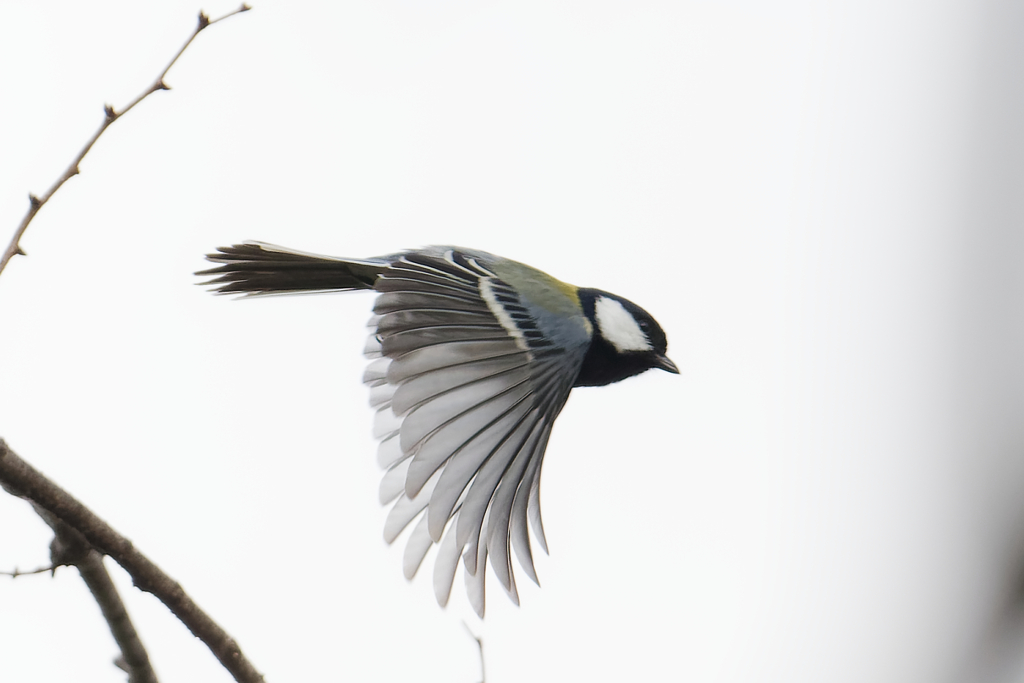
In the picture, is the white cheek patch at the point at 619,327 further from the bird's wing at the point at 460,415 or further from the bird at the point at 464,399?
the bird's wing at the point at 460,415

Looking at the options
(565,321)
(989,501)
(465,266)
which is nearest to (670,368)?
(565,321)

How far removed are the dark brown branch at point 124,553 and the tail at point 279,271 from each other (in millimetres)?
1042

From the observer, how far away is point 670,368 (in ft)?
8.37

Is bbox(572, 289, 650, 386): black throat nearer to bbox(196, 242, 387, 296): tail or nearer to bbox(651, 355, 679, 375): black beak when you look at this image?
bbox(651, 355, 679, 375): black beak

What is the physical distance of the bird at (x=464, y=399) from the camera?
68.2 inches

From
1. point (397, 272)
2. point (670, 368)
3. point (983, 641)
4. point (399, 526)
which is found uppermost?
point (397, 272)

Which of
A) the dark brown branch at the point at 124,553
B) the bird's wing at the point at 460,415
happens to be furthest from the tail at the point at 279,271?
the dark brown branch at the point at 124,553

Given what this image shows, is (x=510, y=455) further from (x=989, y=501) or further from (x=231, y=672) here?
(x=989, y=501)

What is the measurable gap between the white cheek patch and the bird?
7.5 inches

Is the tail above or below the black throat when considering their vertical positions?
above

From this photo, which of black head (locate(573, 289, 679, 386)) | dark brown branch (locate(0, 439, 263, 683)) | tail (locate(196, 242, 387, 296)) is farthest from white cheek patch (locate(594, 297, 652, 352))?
dark brown branch (locate(0, 439, 263, 683))

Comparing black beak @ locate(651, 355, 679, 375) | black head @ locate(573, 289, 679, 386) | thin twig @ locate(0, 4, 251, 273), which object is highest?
thin twig @ locate(0, 4, 251, 273)

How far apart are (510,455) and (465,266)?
1.73ft

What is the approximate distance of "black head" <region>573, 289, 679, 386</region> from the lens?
7.95 feet
